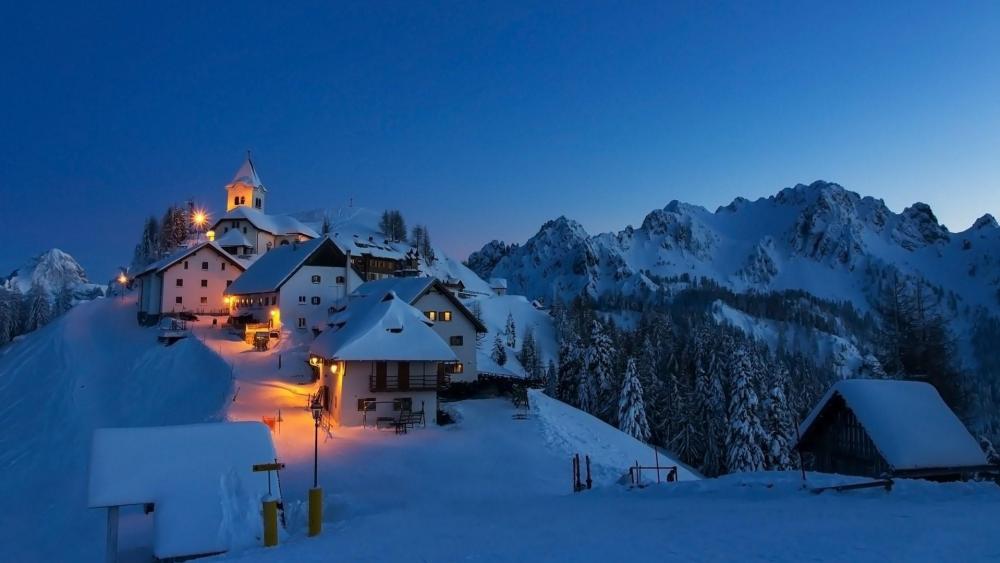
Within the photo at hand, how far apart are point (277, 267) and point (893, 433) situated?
5219 cm

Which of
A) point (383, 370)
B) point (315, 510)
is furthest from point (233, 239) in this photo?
point (315, 510)

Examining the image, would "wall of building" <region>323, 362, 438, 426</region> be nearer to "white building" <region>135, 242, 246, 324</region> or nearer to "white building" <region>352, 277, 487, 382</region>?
"white building" <region>352, 277, 487, 382</region>

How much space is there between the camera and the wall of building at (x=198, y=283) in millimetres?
60781

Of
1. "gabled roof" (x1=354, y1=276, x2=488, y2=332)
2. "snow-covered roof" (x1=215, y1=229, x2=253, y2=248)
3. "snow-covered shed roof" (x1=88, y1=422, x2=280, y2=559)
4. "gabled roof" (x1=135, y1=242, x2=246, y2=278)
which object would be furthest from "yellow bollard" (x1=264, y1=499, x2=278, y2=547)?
"snow-covered roof" (x1=215, y1=229, x2=253, y2=248)

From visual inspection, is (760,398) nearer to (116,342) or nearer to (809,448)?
(809,448)

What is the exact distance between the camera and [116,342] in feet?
184

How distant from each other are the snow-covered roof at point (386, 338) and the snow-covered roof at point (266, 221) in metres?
53.5

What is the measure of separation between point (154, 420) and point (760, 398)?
48322mm

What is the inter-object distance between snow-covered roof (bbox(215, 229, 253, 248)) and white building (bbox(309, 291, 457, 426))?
160ft

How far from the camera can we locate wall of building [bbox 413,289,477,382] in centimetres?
4817

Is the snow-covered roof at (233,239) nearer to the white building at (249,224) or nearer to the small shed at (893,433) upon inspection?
the white building at (249,224)

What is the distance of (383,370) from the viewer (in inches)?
1484

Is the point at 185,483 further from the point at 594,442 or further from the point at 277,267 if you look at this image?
the point at 277,267

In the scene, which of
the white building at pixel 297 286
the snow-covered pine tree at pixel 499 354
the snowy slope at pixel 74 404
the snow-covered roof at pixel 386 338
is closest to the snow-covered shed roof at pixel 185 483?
the snowy slope at pixel 74 404
